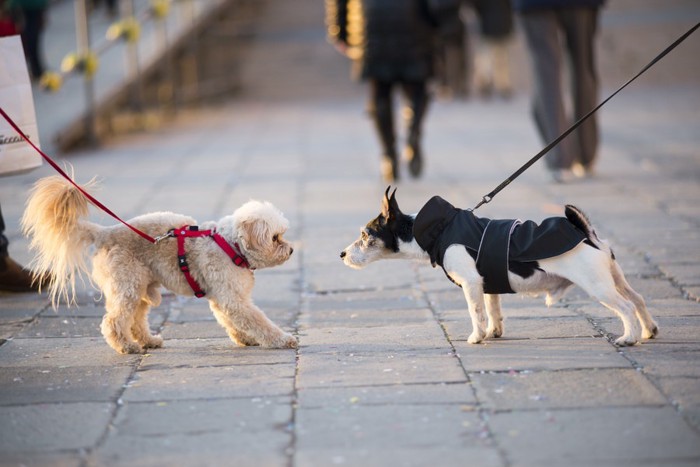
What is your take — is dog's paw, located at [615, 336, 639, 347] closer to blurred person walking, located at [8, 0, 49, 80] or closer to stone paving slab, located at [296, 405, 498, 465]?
stone paving slab, located at [296, 405, 498, 465]

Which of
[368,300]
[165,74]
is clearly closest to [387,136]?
[368,300]

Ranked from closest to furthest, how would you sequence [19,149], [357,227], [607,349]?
Result: 1. [607,349]
2. [19,149]
3. [357,227]

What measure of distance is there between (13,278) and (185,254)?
1782 millimetres

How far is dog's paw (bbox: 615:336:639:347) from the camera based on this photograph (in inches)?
181

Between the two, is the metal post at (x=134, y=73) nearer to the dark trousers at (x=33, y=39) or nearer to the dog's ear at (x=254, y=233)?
the dark trousers at (x=33, y=39)

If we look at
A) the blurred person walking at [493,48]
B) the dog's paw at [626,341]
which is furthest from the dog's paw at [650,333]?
the blurred person walking at [493,48]

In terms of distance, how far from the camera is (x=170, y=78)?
55.0 feet

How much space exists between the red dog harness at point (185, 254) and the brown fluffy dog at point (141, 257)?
22 mm

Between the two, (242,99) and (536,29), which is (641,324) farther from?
(242,99)

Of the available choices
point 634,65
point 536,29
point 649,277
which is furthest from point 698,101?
point 649,277

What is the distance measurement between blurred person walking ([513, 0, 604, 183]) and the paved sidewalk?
1.41 feet

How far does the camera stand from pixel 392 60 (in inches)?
369

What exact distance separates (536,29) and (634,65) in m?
10.7

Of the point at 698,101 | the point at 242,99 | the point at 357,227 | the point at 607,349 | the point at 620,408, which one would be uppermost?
the point at 620,408
